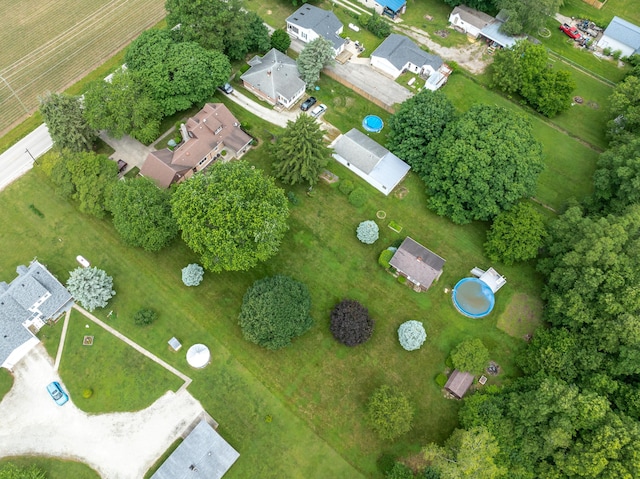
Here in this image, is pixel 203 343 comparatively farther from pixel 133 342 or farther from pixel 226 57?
pixel 226 57

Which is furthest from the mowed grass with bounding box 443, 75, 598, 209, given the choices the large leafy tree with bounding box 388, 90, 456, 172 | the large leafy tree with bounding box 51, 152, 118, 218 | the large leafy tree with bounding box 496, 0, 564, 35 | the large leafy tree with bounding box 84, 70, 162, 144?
the large leafy tree with bounding box 51, 152, 118, 218

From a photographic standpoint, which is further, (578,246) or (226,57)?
(226,57)

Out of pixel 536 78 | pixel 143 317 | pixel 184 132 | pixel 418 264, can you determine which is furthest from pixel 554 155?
pixel 143 317

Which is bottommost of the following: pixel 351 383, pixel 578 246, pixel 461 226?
pixel 351 383

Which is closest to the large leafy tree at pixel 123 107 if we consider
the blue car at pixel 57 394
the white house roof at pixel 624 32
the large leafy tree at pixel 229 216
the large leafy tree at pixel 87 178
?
the large leafy tree at pixel 87 178

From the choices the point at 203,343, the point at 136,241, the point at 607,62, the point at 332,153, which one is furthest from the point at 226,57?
the point at 607,62

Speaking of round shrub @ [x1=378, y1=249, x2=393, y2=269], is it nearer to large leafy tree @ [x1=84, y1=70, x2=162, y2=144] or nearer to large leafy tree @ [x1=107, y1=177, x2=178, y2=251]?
large leafy tree @ [x1=107, y1=177, x2=178, y2=251]

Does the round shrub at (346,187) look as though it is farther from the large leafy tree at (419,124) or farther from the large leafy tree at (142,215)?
the large leafy tree at (142,215)
